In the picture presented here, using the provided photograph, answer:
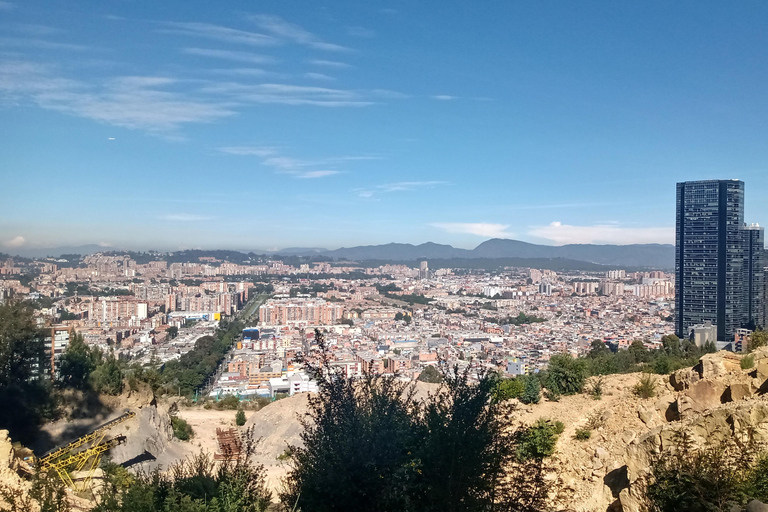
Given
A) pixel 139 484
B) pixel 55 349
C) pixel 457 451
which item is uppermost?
pixel 457 451

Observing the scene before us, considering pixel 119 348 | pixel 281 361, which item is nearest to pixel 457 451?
pixel 281 361

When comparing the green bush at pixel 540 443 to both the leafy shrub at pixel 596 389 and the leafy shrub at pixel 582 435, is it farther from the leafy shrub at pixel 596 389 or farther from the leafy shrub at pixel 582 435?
the leafy shrub at pixel 596 389

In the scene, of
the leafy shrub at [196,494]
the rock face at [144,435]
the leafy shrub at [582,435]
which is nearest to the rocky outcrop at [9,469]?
the leafy shrub at [196,494]

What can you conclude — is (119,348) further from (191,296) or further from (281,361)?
(191,296)

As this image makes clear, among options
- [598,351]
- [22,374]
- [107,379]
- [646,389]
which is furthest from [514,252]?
[646,389]

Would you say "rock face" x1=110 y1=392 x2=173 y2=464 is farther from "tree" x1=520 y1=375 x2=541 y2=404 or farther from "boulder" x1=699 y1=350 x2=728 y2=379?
"boulder" x1=699 y1=350 x2=728 y2=379

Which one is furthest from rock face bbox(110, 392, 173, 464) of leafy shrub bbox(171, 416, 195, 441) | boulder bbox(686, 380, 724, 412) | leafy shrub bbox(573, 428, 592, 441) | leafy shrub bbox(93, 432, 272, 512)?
boulder bbox(686, 380, 724, 412)

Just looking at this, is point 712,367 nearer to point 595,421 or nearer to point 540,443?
point 595,421
